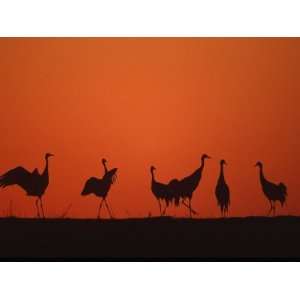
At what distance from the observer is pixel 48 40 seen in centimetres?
494

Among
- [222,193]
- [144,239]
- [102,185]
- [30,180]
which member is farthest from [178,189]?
[30,180]

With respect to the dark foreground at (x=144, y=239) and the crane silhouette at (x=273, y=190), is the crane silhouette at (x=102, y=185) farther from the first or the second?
the crane silhouette at (x=273, y=190)

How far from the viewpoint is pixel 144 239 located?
487cm

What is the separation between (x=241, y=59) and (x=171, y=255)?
55.3 inches

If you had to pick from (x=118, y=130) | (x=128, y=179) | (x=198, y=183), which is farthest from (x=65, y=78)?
(x=198, y=183)

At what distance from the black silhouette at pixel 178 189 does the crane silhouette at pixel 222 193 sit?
0.13m

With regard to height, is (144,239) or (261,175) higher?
(261,175)

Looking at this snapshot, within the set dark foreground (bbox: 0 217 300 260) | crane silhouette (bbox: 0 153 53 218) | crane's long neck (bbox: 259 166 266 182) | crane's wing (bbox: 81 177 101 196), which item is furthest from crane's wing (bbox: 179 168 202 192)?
crane silhouette (bbox: 0 153 53 218)

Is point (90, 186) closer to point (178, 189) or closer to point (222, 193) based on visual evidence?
point (178, 189)

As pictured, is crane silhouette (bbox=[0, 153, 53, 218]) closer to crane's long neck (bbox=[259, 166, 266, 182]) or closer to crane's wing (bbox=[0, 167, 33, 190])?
crane's wing (bbox=[0, 167, 33, 190])

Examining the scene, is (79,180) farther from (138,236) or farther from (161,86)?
(161,86)

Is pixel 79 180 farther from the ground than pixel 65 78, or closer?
closer

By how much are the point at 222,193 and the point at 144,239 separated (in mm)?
607

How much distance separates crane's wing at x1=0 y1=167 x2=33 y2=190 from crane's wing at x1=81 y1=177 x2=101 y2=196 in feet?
1.22
